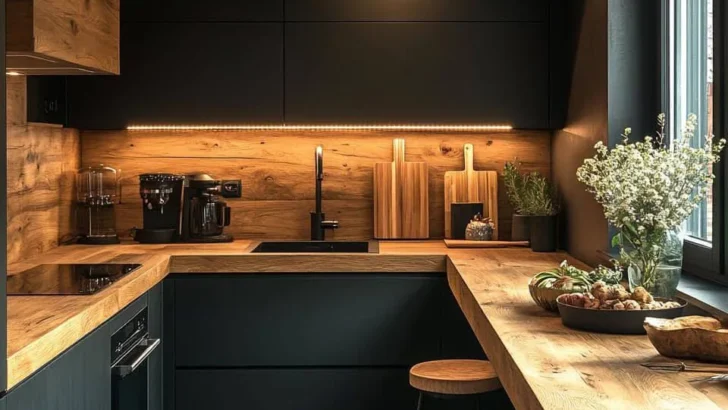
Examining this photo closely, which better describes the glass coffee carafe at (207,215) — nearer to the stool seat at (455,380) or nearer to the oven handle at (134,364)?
the oven handle at (134,364)

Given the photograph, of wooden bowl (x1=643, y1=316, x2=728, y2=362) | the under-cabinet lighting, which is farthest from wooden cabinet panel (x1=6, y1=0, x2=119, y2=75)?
wooden bowl (x1=643, y1=316, x2=728, y2=362)

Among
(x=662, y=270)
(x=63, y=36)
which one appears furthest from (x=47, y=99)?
(x=662, y=270)

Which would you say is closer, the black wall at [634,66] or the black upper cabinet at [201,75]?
the black wall at [634,66]

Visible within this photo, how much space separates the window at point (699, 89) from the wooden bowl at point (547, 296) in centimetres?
62

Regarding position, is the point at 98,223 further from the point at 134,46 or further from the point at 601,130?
the point at 601,130

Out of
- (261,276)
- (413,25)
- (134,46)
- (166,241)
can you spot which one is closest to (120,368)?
(261,276)

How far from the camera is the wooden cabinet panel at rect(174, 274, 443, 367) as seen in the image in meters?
4.10

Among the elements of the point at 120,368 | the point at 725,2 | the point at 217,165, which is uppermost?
the point at 725,2

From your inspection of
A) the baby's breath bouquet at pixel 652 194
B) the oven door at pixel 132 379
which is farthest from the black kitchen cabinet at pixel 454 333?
the baby's breath bouquet at pixel 652 194

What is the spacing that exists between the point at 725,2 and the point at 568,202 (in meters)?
1.49

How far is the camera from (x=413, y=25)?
4410 millimetres

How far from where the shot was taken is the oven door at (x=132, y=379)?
3062mm

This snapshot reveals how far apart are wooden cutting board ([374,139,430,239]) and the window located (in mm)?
1381

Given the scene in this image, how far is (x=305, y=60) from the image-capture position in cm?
440
